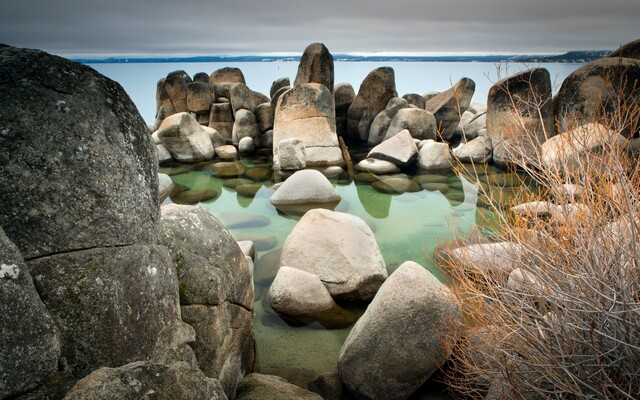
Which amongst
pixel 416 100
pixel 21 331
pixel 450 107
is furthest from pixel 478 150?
pixel 21 331

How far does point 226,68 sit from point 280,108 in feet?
27.0

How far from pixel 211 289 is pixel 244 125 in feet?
46.5

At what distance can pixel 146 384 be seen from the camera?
6.64 feet

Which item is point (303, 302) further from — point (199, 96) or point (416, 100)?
point (416, 100)

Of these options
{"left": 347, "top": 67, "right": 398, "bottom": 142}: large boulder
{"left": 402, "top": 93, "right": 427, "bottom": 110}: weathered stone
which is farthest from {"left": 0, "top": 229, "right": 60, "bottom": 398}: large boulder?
{"left": 402, "top": 93, "right": 427, "bottom": 110}: weathered stone

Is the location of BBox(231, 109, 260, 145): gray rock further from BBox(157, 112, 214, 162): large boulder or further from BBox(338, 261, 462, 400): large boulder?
BBox(338, 261, 462, 400): large boulder

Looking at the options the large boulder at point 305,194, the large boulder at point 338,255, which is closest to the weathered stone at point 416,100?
the large boulder at point 305,194

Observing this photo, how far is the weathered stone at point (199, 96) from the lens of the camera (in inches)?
703

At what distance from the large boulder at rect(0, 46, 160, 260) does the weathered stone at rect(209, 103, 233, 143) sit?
1627 cm

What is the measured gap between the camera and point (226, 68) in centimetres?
2133

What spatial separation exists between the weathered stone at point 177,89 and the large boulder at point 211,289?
16218mm

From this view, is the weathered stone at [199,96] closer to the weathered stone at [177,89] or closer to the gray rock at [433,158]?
the weathered stone at [177,89]

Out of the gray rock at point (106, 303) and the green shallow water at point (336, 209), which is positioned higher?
the gray rock at point (106, 303)

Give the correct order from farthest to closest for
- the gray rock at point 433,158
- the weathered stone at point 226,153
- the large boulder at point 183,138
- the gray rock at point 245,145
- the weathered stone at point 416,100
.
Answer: the weathered stone at point 416,100 < the gray rock at point 245,145 < the weathered stone at point 226,153 < the large boulder at point 183,138 < the gray rock at point 433,158
